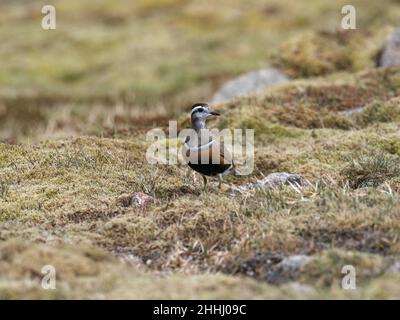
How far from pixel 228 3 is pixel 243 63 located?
1398 cm

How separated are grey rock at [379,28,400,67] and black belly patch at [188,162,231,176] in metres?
9.61

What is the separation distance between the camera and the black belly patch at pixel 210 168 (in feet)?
35.5

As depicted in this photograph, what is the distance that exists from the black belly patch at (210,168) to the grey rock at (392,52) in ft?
31.5

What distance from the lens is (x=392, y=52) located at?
19625mm

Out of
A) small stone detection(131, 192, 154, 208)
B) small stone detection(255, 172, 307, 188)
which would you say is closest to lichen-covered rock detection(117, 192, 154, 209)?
small stone detection(131, 192, 154, 208)

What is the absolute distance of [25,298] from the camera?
736 centimetres

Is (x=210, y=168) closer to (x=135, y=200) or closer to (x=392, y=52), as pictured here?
(x=135, y=200)

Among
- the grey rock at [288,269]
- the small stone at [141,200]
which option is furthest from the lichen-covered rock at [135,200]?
the grey rock at [288,269]

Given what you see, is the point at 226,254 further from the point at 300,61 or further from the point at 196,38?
the point at 196,38

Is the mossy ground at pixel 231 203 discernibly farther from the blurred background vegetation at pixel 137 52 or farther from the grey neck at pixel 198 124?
the blurred background vegetation at pixel 137 52

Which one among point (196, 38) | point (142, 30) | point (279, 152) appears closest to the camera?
point (279, 152)

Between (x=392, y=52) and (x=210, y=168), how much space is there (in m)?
10.3

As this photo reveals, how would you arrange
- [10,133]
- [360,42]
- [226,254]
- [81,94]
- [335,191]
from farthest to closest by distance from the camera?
[81,94] < [360,42] < [10,133] < [335,191] < [226,254]
